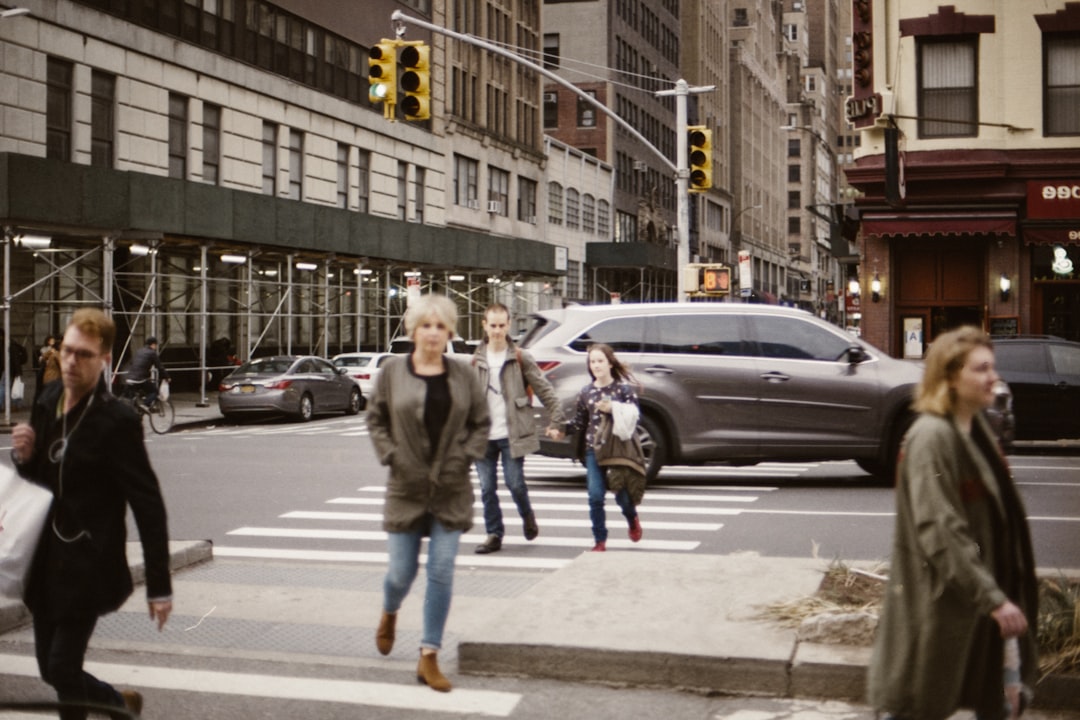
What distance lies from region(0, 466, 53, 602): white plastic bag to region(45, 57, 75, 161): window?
28.6 meters

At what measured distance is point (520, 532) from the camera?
12438 mm

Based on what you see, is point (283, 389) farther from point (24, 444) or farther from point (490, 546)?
point (24, 444)

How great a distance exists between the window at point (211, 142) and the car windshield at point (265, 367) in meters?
10.3

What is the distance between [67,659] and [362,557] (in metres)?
5.98

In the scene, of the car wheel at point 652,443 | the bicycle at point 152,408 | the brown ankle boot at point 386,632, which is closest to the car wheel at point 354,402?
the bicycle at point 152,408

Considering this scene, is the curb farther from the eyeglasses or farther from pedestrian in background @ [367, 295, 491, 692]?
the eyeglasses

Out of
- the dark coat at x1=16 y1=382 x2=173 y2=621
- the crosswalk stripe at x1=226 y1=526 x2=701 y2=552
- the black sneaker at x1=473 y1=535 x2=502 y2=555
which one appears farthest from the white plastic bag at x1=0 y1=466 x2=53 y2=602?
the crosswalk stripe at x1=226 y1=526 x2=701 y2=552

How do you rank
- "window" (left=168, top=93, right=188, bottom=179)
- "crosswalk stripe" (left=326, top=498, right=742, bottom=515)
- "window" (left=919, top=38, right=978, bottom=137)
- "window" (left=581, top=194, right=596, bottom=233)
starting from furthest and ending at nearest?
1. "window" (left=581, top=194, right=596, bottom=233)
2. "window" (left=168, top=93, right=188, bottom=179)
3. "window" (left=919, top=38, right=978, bottom=137)
4. "crosswalk stripe" (left=326, top=498, right=742, bottom=515)

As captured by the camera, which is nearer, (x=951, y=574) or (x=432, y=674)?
(x=951, y=574)

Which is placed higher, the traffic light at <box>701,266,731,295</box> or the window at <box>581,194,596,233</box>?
the window at <box>581,194,596,233</box>

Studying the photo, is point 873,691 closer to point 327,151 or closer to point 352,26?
point 327,151

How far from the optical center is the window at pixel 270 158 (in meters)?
42.1

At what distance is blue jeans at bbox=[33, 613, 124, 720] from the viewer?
5.19 metres

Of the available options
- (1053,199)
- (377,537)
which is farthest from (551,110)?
(377,537)
